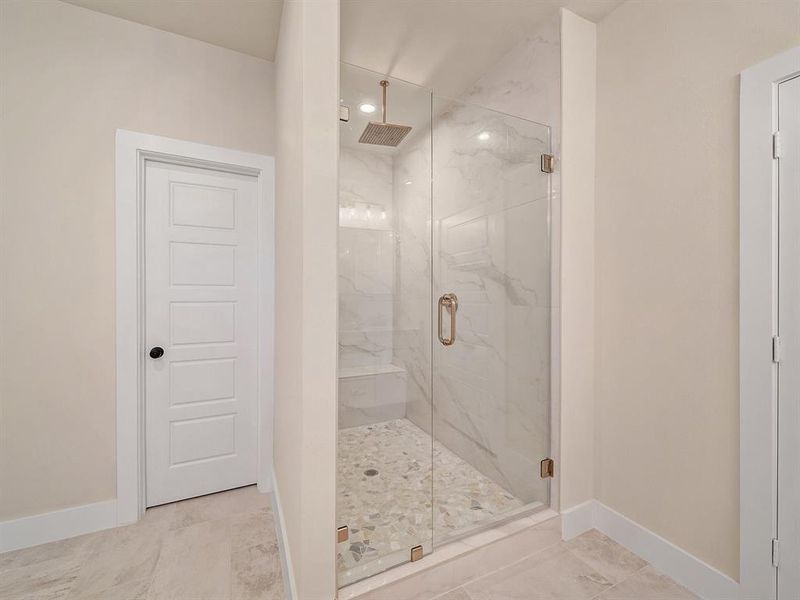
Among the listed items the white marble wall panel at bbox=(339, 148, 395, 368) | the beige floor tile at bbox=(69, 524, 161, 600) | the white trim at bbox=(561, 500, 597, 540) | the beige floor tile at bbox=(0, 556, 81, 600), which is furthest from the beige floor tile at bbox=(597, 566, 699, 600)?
the beige floor tile at bbox=(0, 556, 81, 600)

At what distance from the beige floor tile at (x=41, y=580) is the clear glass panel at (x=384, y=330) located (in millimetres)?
1192

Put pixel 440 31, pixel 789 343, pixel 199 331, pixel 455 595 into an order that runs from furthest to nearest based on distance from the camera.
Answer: pixel 199 331
pixel 440 31
pixel 455 595
pixel 789 343

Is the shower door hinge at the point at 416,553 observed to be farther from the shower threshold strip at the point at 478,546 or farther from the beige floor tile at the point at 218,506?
the beige floor tile at the point at 218,506

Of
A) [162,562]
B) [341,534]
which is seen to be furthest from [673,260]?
[162,562]

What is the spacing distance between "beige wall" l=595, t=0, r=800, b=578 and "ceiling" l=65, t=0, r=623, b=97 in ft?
1.53

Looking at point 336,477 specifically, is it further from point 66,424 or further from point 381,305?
point 66,424

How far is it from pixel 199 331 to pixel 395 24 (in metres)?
2.05

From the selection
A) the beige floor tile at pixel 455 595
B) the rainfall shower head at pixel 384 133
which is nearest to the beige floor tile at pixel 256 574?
the beige floor tile at pixel 455 595

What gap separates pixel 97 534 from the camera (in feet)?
6.18

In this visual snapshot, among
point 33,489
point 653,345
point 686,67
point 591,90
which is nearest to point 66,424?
point 33,489

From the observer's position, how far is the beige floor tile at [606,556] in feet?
5.26

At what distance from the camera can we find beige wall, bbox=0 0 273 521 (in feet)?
5.85

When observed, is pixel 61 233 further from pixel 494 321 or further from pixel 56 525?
pixel 494 321

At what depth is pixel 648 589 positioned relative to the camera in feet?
4.96
